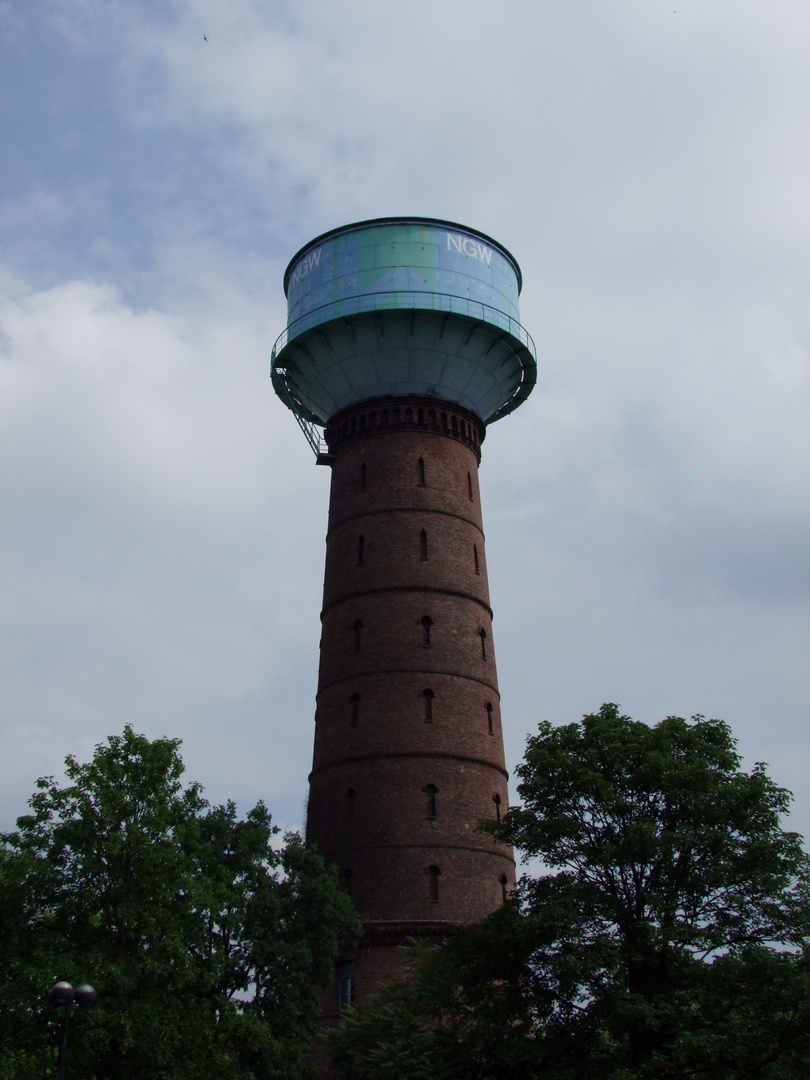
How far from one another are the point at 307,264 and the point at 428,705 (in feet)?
40.5

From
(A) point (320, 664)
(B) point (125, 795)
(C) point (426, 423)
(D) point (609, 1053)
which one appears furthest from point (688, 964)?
(C) point (426, 423)

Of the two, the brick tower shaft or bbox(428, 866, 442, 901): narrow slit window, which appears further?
the brick tower shaft

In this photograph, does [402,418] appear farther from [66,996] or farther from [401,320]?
[66,996]

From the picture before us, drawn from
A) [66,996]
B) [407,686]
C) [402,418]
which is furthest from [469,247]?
[66,996]

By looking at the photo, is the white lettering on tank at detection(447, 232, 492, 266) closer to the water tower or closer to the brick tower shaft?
the water tower

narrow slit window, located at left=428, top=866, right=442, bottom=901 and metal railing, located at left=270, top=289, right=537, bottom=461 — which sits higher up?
metal railing, located at left=270, top=289, right=537, bottom=461

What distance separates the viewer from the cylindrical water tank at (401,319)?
27.4 metres

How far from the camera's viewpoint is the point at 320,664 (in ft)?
88.3

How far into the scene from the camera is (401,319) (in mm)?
27250

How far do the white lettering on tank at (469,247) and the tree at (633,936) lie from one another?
50.0ft

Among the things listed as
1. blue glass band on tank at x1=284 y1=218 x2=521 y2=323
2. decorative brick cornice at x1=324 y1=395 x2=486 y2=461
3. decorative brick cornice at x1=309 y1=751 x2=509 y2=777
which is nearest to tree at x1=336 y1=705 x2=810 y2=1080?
decorative brick cornice at x1=309 y1=751 x2=509 y2=777

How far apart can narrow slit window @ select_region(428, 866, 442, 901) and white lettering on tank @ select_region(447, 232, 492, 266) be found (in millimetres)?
15271

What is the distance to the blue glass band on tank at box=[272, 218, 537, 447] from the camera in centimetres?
2741

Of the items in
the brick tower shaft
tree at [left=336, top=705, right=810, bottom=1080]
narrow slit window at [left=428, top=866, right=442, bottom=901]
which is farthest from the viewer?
the brick tower shaft
